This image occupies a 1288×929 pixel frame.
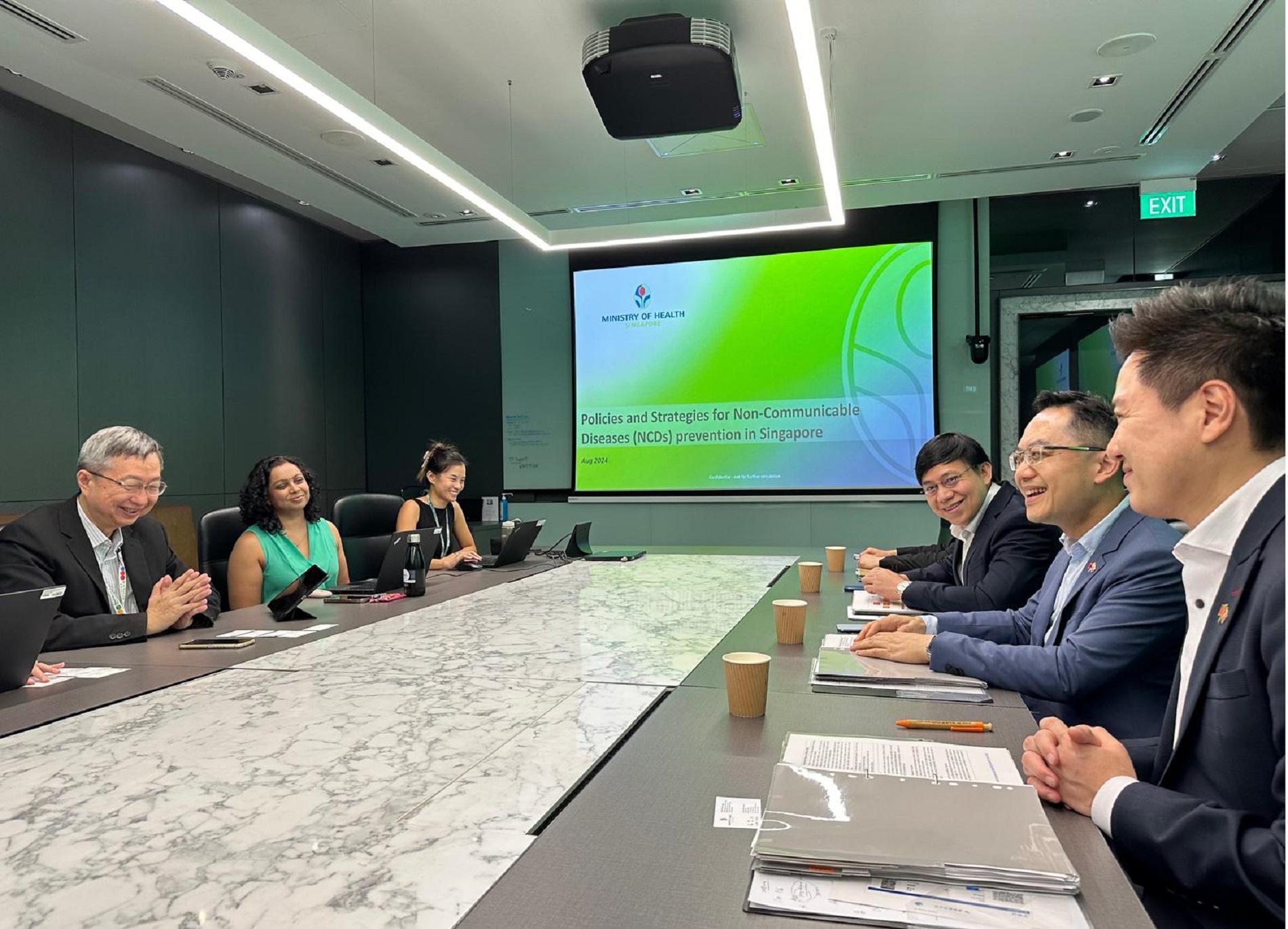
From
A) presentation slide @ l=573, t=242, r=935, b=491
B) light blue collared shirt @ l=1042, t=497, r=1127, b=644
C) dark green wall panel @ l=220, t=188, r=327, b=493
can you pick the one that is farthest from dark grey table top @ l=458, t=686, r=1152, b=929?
dark green wall panel @ l=220, t=188, r=327, b=493

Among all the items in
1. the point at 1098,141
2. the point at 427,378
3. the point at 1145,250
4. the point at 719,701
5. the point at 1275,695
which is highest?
the point at 1098,141

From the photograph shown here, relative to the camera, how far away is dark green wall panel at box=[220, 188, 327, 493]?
585 centimetres

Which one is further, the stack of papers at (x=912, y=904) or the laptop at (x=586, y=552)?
the laptop at (x=586, y=552)

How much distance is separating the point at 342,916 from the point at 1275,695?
3.40ft

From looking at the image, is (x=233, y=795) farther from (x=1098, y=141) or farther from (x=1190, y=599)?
(x=1098, y=141)

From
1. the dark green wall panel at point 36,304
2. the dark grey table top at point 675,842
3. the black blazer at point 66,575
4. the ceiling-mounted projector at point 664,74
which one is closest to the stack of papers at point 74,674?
the black blazer at point 66,575

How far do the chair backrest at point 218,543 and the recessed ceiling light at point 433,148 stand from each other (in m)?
1.63

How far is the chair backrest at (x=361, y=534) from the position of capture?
4348 millimetres

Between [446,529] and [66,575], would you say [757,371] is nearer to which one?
[446,529]

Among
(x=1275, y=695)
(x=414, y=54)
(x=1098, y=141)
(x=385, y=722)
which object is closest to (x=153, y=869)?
(x=385, y=722)

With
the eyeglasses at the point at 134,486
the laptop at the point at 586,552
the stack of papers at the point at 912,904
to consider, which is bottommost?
the laptop at the point at 586,552

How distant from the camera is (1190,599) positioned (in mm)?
1203

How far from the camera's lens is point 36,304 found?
4.50 m

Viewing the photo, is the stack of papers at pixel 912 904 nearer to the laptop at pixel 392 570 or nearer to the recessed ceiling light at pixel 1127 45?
the laptop at pixel 392 570
